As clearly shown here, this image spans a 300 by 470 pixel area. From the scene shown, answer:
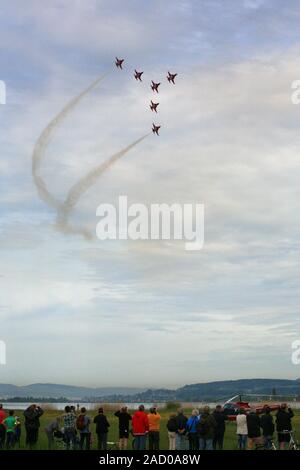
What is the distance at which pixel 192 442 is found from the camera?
27.5 metres

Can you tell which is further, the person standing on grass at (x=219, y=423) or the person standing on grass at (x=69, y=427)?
the person standing on grass at (x=219, y=423)

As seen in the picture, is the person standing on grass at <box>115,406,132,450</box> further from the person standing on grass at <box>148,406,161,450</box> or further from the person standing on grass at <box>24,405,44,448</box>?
the person standing on grass at <box>24,405,44,448</box>

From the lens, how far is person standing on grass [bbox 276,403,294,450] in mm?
27844

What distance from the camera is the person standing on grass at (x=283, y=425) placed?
1096 inches

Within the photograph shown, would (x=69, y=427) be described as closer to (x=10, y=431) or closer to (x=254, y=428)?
(x=10, y=431)

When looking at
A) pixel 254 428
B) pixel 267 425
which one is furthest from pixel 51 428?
pixel 267 425

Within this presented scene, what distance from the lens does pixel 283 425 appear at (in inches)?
1097

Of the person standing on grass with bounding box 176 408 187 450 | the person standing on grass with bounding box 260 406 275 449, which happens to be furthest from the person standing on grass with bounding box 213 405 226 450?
the person standing on grass with bounding box 260 406 275 449

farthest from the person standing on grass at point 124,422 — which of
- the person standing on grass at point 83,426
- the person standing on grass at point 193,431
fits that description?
the person standing on grass at point 193,431

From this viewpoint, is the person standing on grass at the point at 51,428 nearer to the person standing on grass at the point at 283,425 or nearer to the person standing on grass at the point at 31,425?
the person standing on grass at the point at 31,425

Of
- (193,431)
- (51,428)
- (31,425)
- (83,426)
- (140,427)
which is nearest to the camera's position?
(193,431)

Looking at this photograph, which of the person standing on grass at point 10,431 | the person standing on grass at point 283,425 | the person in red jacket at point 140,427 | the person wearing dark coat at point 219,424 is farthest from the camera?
the person wearing dark coat at point 219,424
